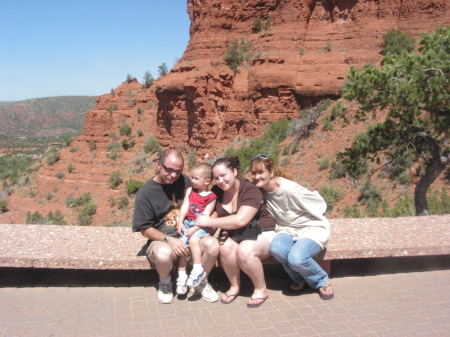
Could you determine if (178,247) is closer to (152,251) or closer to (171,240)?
(171,240)

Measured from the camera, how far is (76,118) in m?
118

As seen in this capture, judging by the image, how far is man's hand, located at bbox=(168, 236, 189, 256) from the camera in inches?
149

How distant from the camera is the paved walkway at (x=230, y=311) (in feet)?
11.0

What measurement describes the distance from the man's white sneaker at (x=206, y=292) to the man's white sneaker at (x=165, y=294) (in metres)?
0.26

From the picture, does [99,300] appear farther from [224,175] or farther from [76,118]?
[76,118]

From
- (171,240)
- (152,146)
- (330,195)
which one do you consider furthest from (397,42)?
(171,240)

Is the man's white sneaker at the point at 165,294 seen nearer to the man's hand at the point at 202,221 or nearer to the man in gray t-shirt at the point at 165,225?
the man in gray t-shirt at the point at 165,225

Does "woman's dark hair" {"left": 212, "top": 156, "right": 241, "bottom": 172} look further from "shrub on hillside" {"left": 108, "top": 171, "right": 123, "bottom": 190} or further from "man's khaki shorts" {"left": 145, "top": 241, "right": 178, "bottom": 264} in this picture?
"shrub on hillside" {"left": 108, "top": 171, "right": 123, "bottom": 190}

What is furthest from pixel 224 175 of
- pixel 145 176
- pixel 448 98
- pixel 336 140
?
pixel 145 176

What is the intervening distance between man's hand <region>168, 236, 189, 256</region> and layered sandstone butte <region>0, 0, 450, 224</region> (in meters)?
18.5

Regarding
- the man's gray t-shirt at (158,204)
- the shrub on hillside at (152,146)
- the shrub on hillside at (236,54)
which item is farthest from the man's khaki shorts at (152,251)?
the shrub on hillside at (152,146)

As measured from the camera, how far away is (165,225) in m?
4.09

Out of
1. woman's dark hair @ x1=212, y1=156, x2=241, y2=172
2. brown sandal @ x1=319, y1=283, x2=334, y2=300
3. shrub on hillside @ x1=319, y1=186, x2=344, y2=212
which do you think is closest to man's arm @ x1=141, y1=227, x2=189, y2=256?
woman's dark hair @ x1=212, y1=156, x2=241, y2=172

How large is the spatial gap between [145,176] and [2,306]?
23.0 metres
